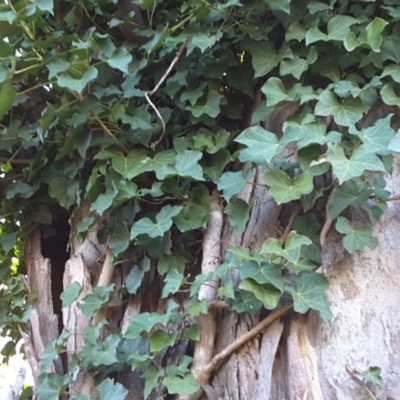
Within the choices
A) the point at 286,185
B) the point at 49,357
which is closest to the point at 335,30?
the point at 286,185

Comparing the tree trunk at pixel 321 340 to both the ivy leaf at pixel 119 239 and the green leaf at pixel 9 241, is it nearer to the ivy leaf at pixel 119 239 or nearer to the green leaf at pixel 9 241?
the ivy leaf at pixel 119 239

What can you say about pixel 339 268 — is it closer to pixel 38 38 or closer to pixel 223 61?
pixel 223 61

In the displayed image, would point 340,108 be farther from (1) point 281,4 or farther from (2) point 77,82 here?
(2) point 77,82

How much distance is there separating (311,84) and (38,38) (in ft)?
2.24

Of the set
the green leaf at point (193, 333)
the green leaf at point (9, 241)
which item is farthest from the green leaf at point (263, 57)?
the green leaf at point (9, 241)

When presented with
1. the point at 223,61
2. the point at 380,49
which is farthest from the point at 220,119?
the point at 380,49

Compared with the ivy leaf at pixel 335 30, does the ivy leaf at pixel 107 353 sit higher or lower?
lower

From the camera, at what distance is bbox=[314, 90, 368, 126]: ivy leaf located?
0.96m

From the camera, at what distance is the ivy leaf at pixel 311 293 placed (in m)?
0.86

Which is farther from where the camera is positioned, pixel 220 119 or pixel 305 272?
pixel 220 119

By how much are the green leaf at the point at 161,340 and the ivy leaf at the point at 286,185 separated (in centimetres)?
35

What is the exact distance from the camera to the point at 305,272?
898 mm

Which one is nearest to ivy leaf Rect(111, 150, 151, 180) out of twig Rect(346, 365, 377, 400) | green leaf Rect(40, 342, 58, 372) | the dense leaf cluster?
the dense leaf cluster

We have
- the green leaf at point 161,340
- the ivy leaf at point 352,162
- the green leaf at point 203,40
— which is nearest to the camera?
the ivy leaf at point 352,162
